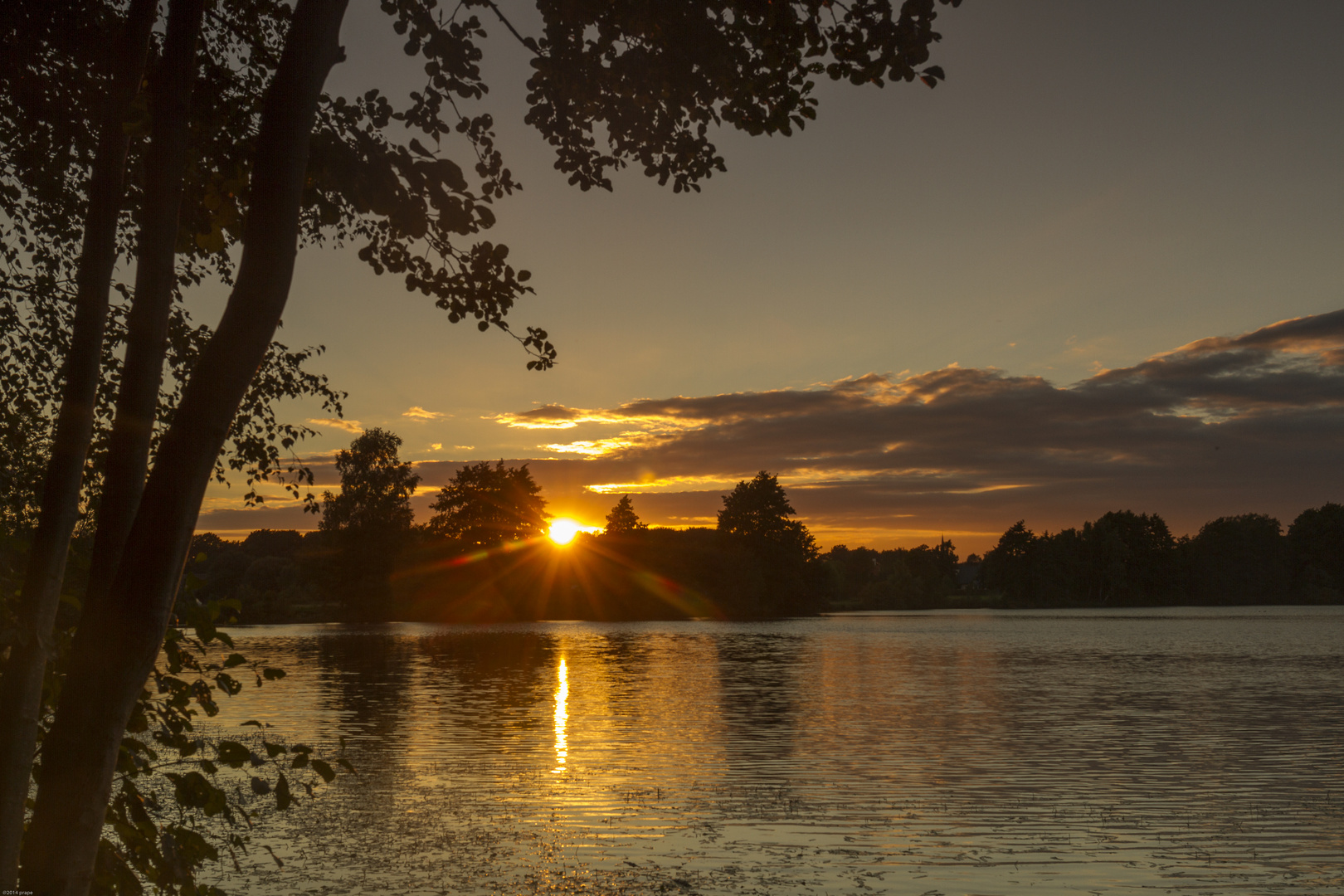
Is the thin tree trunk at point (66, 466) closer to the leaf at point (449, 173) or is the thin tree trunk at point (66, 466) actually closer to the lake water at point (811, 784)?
the leaf at point (449, 173)

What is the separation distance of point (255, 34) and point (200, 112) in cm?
174

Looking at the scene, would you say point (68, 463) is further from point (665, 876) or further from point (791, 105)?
point (665, 876)

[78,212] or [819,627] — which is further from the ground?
[78,212]

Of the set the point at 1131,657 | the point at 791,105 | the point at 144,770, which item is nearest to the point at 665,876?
the point at 144,770

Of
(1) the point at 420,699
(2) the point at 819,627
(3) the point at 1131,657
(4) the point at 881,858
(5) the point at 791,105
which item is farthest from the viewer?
(2) the point at 819,627

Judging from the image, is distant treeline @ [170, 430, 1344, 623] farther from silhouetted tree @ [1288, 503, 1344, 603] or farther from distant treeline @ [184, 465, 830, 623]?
silhouetted tree @ [1288, 503, 1344, 603]

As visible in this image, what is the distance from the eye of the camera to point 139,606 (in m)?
4.18

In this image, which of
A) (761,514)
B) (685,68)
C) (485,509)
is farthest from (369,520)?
(685,68)

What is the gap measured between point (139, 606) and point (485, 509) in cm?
11349

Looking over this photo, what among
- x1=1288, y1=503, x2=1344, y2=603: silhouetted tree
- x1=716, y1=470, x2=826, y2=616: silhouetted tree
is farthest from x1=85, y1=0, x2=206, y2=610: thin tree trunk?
x1=1288, y1=503, x2=1344, y2=603: silhouetted tree

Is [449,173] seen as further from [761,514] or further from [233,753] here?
[761,514]

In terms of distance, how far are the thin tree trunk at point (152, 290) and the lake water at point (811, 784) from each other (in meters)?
7.30

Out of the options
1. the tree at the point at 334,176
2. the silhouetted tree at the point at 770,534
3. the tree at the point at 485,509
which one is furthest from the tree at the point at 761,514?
the tree at the point at 334,176

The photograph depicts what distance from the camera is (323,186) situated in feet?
18.8
